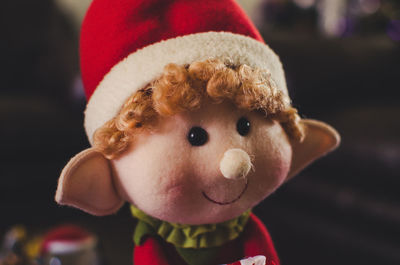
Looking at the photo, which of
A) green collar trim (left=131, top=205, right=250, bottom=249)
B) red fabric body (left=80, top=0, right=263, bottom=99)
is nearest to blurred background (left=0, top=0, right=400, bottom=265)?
green collar trim (left=131, top=205, right=250, bottom=249)

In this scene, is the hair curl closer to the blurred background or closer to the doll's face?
the doll's face

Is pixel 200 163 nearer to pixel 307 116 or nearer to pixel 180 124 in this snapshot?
pixel 180 124

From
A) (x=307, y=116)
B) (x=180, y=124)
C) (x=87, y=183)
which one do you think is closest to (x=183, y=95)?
(x=180, y=124)

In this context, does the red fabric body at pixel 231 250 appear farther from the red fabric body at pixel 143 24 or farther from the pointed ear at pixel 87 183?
the red fabric body at pixel 143 24

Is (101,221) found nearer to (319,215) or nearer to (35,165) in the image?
(35,165)

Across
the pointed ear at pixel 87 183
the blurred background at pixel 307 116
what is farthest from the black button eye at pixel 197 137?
the blurred background at pixel 307 116

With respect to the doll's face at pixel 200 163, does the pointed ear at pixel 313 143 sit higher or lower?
lower
